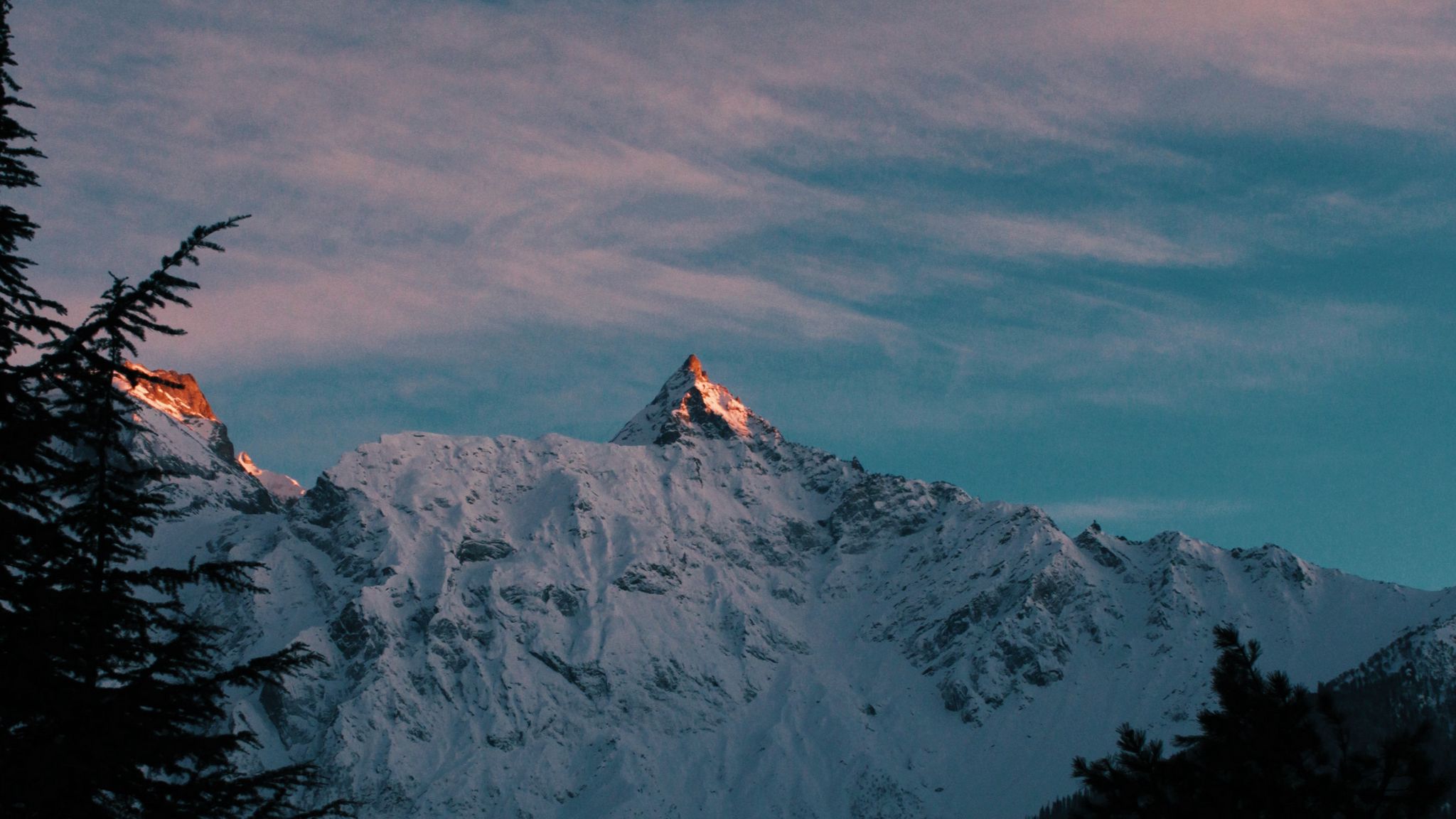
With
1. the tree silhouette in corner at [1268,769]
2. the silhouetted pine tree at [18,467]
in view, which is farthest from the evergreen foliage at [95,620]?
the tree silhouette in corner at [1268,769]

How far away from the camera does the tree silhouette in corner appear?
730 inches

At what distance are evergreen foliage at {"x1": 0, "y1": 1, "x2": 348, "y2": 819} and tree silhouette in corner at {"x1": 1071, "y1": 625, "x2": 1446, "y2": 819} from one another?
10.5 m

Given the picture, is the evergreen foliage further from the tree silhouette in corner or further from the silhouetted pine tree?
the tree silhouette in corner

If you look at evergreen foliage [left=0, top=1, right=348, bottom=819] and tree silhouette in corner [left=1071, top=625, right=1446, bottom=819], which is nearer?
evergreen foliage [left=0, top=1, right=348, bottom=819]

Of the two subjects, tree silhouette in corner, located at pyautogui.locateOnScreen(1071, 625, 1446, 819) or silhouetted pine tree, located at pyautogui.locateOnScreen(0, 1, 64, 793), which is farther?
tree silhouette in corner, located at pyautogui.locateOnScreen(1071, 625, 1446, 819)

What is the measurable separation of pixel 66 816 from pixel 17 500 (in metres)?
3.28

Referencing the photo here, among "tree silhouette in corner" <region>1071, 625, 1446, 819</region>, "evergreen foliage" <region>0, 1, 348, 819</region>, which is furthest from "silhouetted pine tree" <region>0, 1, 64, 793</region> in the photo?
"tree silhouette in corner" <region>1071, 625, 1446, 819</region>

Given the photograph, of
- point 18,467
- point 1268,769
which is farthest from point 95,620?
point 1268,769

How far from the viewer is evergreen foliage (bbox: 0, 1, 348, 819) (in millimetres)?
13352

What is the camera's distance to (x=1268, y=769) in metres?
18.9

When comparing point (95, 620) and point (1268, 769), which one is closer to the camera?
point (95, 620)

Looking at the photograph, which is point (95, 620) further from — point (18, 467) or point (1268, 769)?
point (1268, 769)

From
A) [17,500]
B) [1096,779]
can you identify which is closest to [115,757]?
[17,500]

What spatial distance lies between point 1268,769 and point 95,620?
14.2m
